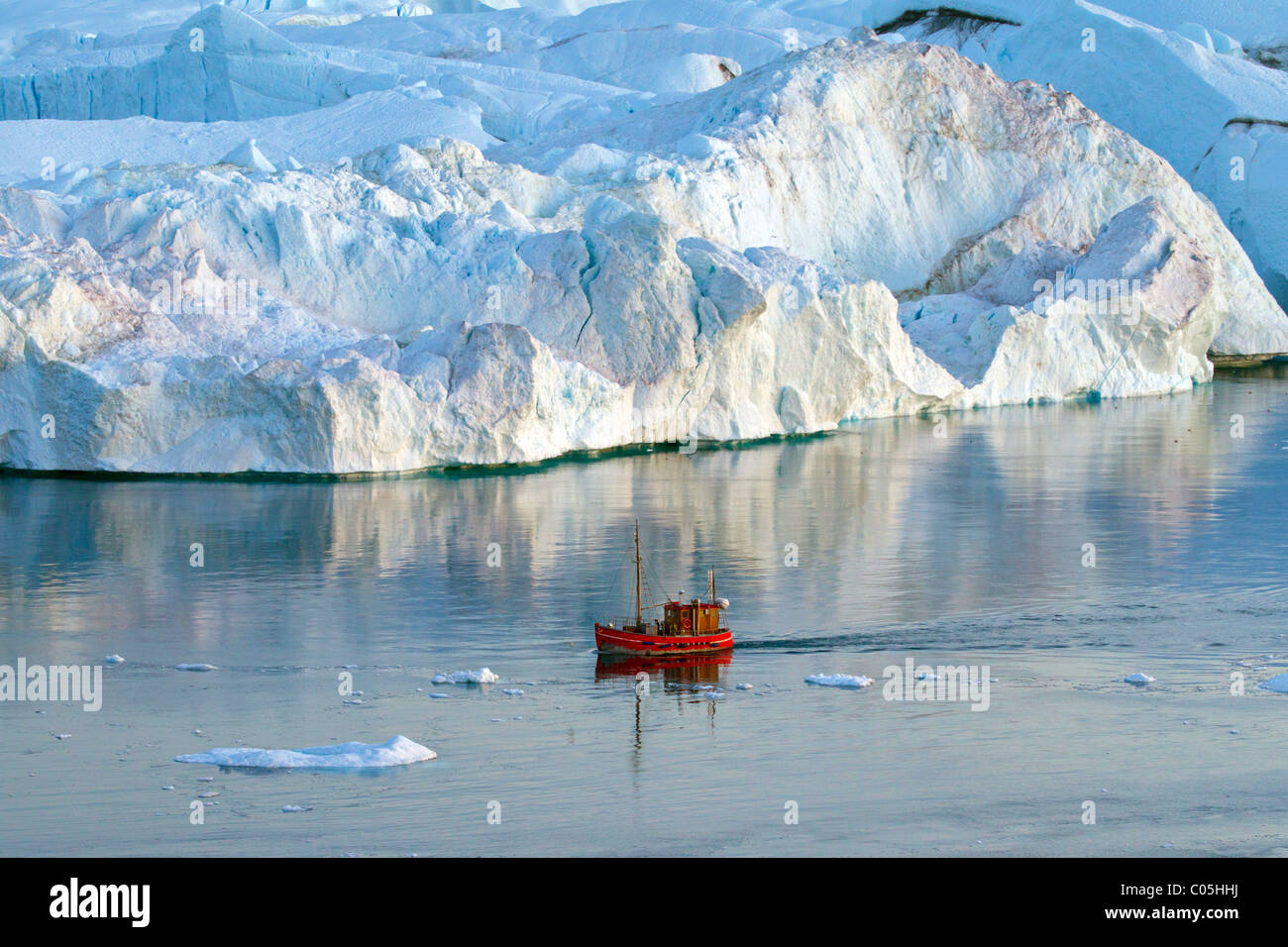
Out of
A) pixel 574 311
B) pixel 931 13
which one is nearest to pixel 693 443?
pixel 574 311

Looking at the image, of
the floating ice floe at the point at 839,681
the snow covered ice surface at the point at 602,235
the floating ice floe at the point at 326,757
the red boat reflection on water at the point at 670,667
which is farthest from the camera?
the snow covered ice surface at the point at 602,235

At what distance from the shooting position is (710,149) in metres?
42.2

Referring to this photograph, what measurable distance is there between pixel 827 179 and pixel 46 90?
82.4 feet

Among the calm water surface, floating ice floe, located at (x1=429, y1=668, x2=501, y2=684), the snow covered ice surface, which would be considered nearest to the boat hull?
the calm water surface

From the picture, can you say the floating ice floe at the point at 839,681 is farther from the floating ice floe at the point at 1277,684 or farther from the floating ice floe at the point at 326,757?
the floating ice floe at the point at 326,757

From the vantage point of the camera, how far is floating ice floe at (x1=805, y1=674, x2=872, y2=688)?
46.5 ft

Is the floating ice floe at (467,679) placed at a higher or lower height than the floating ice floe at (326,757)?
higher

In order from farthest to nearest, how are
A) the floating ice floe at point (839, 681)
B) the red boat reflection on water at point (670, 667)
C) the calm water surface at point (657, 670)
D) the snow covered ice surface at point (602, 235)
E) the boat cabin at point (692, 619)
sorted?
the snow covered ice surface at point (602, 235) → the boat cabin at point (692, 619) → the red boat reflection on water at point (670, 667) → the floating ice floe at point (839, 681) → the calm water surface at point (657, 670)

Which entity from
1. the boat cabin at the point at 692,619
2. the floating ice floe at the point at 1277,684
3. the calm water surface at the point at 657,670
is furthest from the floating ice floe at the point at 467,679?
the floating ice floe at the point at 1277,684

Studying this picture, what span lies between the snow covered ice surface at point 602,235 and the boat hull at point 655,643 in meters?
11.1

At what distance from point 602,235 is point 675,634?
52.6 ft

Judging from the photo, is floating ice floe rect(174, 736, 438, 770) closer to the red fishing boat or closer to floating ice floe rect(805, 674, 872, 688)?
the red fishing boat

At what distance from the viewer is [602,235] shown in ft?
100.0

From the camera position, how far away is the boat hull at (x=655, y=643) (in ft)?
50.1
